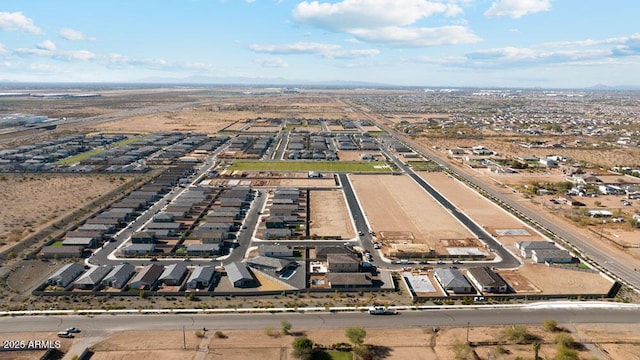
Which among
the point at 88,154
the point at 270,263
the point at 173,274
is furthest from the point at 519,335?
the point at 88,154

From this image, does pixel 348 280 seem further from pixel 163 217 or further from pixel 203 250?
pixel 163 217

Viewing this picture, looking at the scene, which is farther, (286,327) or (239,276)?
(239,276)

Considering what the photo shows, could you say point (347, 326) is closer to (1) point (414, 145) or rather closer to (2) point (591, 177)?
(2) point (591, 177)

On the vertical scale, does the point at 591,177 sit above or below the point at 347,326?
above

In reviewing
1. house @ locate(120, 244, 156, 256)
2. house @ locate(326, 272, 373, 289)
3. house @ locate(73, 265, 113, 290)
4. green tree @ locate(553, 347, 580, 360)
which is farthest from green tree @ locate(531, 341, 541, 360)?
house @ locate(120, 244, 156, 256)

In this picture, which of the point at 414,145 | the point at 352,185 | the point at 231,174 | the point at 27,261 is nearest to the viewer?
the point at 27,261

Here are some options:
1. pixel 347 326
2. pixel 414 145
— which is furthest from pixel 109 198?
pixel 414 145

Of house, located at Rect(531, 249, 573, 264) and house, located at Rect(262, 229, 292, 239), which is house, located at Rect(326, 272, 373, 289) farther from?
house, located at Rect(531, 249, 573, 264)

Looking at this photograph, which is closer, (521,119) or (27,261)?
(27,261)
